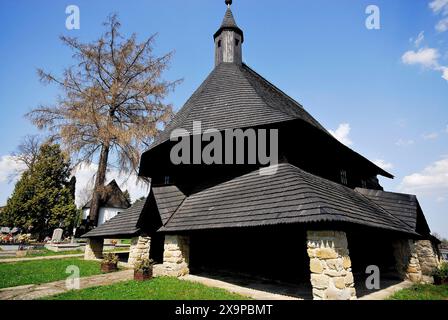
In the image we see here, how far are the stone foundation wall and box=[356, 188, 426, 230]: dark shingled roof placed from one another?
0.81m

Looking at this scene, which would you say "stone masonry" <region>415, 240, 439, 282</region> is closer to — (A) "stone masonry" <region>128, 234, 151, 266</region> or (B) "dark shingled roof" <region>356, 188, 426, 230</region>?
(B) "dark shingled roof" <region>356, 188, 426, 230</region>

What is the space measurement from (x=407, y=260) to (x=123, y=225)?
11.6 metres

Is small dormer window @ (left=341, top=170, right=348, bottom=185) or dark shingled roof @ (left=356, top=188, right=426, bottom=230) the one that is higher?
small dormer window @ (left=341, top=170, right=348, bottom=185)

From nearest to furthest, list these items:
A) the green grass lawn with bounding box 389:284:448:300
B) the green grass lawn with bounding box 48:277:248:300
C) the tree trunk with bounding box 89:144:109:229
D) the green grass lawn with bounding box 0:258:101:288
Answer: the green grass lawn with bounding box 48:277:248:300 < the green grass lawn with bounding box 389:284:448:300 < the green grass lawn with bounding box 0:258:101:288 < the tree trunk with bounding box 89:144:109:229

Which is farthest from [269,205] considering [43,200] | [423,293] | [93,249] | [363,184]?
[43,200]

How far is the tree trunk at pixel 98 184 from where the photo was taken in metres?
16.4

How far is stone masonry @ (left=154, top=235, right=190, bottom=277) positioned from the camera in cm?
796

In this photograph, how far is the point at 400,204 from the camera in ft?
32.5

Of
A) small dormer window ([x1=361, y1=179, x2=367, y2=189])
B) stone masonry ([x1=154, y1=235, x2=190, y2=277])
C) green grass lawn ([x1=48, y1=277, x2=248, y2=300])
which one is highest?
small dormer window ([x1=361, y1=179, x2=367, y2=189])

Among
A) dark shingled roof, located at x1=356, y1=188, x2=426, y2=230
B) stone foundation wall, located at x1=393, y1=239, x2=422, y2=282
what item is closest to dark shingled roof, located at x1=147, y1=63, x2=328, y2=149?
dark shingled roof, located at x1=356, y1=188, x2=426, y2=230

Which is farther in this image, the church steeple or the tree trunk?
the tree trunk

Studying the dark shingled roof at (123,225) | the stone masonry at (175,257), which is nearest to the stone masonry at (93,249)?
the dark shingled roof at (123,225)

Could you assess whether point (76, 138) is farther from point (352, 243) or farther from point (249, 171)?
point (352, 243)
